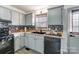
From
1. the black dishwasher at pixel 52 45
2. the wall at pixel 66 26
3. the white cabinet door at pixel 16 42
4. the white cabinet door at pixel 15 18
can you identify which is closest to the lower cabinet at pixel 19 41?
the white cabinet door at pixel 16 42

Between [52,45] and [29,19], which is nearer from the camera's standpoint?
[29,19]

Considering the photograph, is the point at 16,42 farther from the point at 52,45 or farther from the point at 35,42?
the point at 52,45

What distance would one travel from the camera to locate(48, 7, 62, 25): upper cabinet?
2.99 ft

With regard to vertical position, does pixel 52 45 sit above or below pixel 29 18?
below

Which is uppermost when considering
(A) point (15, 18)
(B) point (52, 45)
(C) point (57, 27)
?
(A) point (15, 18)

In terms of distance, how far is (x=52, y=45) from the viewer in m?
1.06

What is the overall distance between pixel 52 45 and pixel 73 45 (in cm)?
27

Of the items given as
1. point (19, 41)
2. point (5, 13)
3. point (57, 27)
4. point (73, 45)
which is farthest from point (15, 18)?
point (73, 45)

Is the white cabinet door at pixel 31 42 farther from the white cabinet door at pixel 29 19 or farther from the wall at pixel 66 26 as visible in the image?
the wall at pixel 66 26

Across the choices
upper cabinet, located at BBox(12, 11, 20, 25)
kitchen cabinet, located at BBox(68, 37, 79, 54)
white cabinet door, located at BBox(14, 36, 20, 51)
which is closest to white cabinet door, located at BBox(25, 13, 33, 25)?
upper cabinet, located at BBox(12, 11, 20, 25)

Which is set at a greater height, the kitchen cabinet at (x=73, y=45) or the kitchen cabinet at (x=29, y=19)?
the kitchen cabinet at (x=29, y=19)

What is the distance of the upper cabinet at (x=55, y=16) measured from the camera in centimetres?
91

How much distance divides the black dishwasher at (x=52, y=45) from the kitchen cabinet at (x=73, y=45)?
0.13 meters
